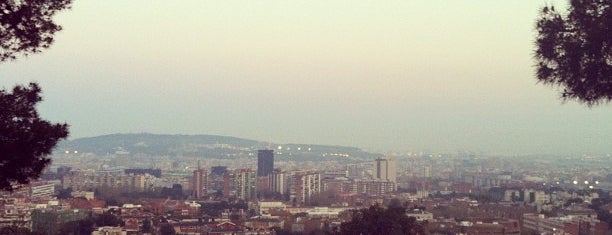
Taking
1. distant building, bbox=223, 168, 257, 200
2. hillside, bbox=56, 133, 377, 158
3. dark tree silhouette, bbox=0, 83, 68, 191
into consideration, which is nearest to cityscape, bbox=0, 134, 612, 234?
distant building, bbox=223, 168, 257, 200

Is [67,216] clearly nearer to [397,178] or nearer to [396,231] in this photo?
[396,231]

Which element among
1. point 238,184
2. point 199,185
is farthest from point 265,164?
point 238,184

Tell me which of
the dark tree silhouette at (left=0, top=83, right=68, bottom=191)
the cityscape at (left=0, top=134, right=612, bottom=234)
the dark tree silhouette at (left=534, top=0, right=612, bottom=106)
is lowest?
the cityscape at (left=0, top=134, right=612, bottom=234)

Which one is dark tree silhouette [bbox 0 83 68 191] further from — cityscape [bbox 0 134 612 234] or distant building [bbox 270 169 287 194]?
distant building [bbox 270 169 287 194]

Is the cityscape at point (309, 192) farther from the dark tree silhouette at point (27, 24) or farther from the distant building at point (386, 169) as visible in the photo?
the dark tree silhouette at point (27, 24)

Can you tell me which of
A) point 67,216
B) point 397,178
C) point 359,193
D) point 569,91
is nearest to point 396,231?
point 569,91

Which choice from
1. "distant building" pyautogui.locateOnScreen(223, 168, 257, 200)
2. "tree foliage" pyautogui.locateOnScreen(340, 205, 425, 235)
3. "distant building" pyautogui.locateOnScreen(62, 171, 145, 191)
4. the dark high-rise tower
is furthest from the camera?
the dark high-rise tower
